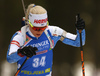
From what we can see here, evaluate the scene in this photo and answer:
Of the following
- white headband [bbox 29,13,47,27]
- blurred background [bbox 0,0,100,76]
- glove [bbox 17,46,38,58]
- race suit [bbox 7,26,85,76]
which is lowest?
blurred background [bbox 0,0,100,76]

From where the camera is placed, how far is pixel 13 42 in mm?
4406

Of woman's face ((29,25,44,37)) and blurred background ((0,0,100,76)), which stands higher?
woman's face ((29,25,44,37))

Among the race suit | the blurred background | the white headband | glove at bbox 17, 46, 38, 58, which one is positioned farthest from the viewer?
the blurred background

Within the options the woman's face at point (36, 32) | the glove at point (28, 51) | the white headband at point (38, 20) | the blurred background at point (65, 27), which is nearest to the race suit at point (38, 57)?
the woman's face at point (36, 32)

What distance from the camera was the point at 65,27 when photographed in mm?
8820

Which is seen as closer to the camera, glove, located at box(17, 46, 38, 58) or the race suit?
glove, located at box(17, 46, 38, 58)

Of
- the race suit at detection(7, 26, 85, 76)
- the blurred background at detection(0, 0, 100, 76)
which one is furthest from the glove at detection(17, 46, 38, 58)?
the blurred background at detection(0, 0, 100, 76)

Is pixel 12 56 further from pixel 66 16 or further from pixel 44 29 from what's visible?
pixel 66 16

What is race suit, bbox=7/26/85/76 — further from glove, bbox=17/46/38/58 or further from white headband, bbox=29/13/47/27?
glove, bbox=17/46/38/58

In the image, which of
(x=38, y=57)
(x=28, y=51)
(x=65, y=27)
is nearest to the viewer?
(x=28, y=51)

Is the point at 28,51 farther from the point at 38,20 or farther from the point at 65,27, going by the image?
the point at 65,27

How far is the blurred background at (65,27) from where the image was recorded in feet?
28.5

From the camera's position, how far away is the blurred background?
8.67m

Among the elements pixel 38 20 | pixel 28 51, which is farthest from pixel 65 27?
pixel 28 51
